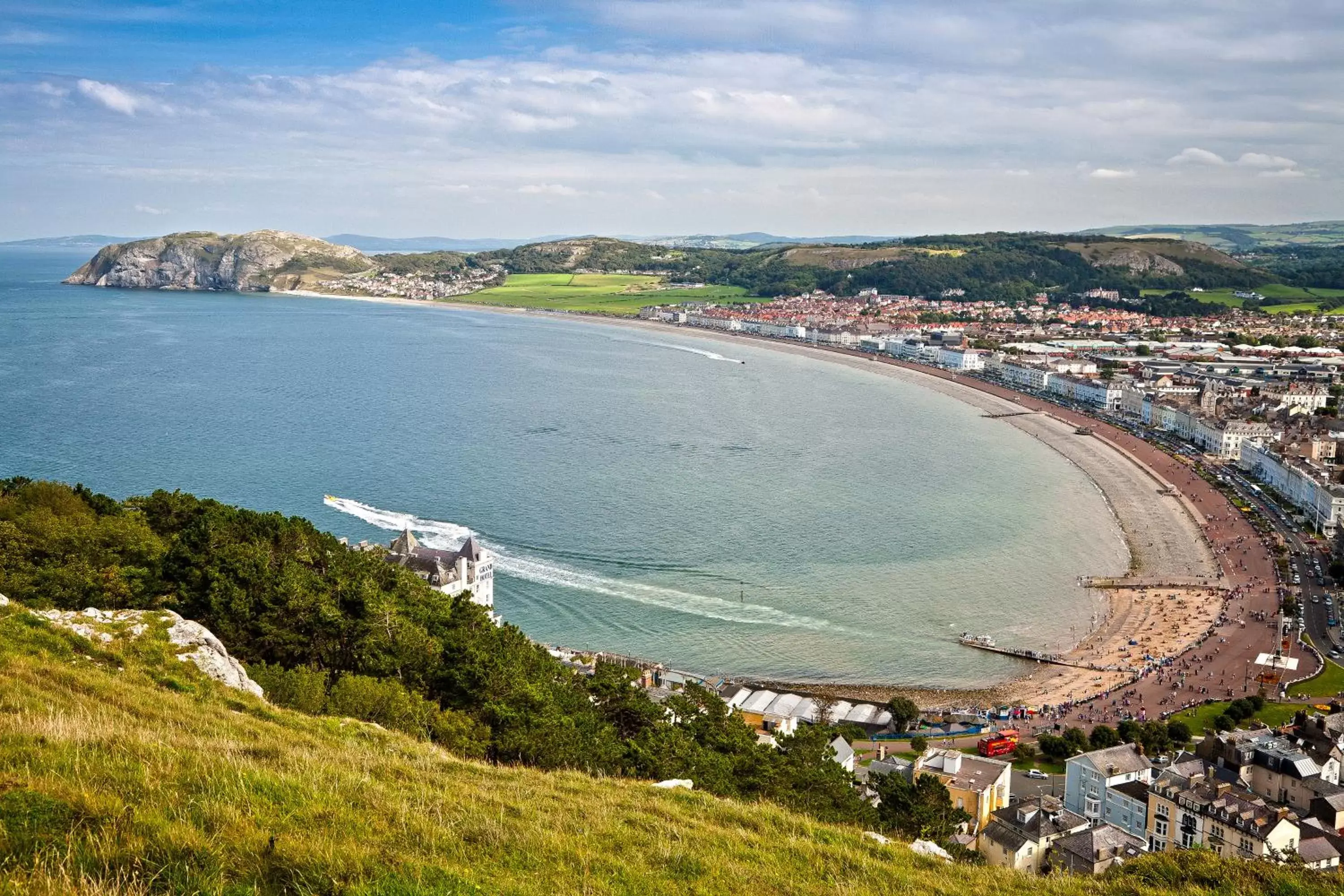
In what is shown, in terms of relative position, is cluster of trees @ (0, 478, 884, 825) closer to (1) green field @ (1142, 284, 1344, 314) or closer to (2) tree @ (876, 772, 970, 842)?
(2) tree @ (876, 772, 970, 842)

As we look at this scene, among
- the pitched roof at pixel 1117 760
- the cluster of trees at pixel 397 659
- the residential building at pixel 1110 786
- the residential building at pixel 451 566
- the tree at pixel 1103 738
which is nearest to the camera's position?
the cluster of trees at pixel 397 659

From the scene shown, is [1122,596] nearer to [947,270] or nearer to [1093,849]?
[1093,849]

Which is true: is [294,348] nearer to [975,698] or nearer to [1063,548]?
[1063,548]

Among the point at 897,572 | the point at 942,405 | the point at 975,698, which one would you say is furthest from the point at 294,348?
the point at 975,698

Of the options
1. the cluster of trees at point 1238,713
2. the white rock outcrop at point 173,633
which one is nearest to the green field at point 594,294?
the cluster of trees at point 1238,713

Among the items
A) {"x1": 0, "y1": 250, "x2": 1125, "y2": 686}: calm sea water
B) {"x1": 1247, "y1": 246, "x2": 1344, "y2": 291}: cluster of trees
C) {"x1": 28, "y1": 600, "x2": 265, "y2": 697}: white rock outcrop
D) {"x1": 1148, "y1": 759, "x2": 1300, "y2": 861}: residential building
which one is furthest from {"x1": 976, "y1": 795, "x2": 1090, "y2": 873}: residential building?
{"x1": 1247, "y1": 246, "x2": 1344, "y2": 291}: cluster of trees

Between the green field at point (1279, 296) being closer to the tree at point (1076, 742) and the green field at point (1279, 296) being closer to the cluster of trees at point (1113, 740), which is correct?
the cluster of trees at point (1113, 740)
